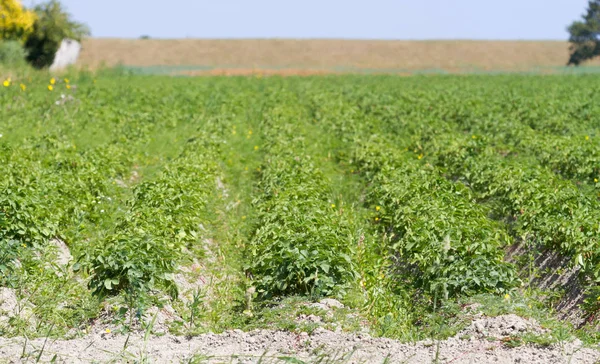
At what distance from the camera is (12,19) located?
40125 millimetres

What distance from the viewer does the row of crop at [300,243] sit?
6.62 m

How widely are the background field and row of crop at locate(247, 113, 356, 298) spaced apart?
5903 cm

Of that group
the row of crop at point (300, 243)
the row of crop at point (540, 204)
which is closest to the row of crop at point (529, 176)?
the row of crop at point (540, 204)

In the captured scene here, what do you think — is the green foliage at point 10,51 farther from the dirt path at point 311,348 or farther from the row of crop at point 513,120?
the dirt path at point 311,348

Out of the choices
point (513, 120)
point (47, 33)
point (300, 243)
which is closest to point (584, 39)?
point (47, 33)

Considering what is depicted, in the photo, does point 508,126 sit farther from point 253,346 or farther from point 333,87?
point 333,87

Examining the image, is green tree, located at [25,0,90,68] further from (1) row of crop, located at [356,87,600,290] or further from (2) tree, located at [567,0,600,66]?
(2) tree, located at [567,0,600,66]

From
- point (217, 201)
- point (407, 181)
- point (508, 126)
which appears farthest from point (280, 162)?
point (508, 126)

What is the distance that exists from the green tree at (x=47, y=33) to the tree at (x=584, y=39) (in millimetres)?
48922

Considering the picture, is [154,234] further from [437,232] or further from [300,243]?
[437,232]

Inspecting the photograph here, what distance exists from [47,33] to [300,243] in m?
38.8

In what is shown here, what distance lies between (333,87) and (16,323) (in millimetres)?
24453

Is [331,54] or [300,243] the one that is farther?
[331,54]

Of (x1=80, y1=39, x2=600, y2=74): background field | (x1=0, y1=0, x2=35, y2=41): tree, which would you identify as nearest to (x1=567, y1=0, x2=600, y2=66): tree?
(x1=80, y1=39, x2=600, y2=74): background field
